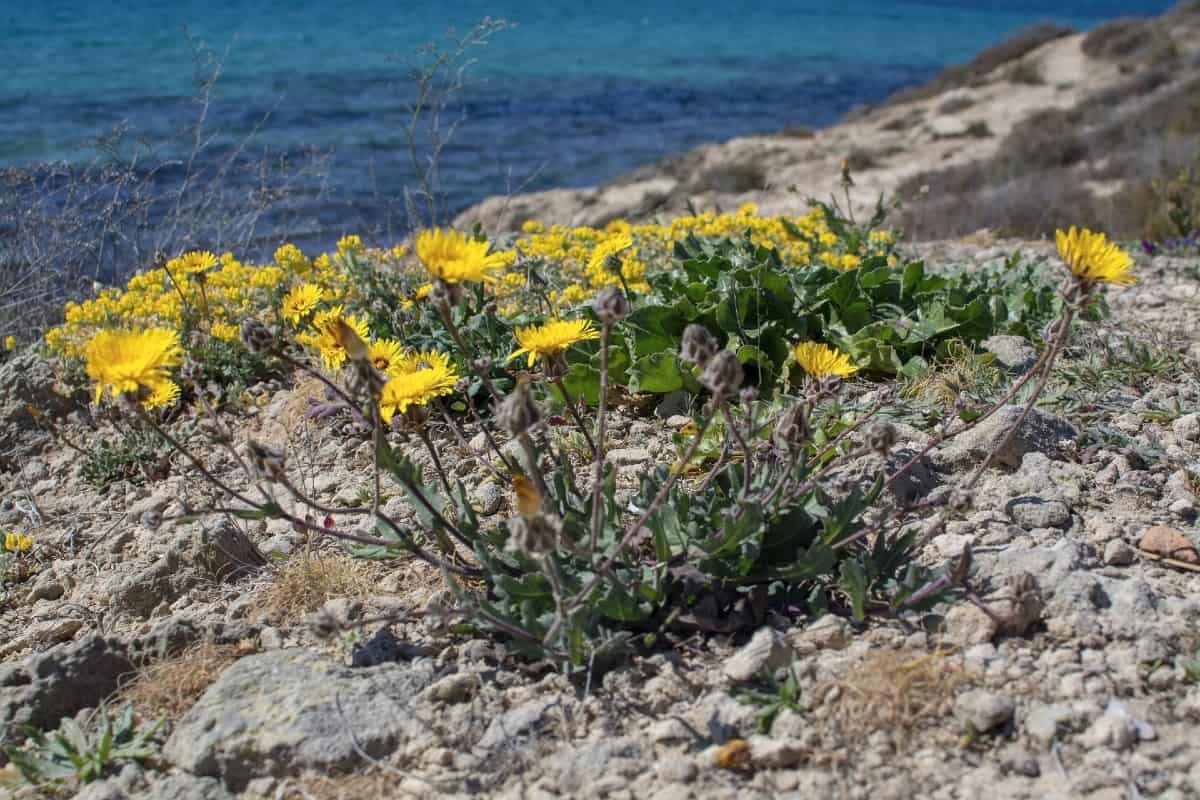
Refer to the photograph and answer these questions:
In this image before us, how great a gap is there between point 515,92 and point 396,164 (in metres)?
12.1

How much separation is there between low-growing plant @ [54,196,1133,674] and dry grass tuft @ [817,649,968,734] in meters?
0.18

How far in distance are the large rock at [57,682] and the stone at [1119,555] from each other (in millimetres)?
2562

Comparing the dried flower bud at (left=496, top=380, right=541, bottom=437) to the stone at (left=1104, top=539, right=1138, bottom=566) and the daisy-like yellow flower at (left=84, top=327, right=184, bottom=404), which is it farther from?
the stone at (left=1104, top=539, right=1138, bottom=566)

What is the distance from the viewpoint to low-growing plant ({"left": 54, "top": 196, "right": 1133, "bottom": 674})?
92.9 inches

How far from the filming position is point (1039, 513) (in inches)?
119

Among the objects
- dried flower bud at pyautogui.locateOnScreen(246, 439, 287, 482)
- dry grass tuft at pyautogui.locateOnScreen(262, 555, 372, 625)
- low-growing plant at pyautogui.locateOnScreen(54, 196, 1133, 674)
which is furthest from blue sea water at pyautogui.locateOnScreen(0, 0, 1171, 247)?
dried flower bud at pyautogui.locateOnScreen(246, 439, 287, 482)

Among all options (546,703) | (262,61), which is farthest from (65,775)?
(262,61)

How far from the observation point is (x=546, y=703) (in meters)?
2.45

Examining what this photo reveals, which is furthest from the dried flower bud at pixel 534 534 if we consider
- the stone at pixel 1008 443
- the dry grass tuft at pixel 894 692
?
the stone at pixel 1008 443

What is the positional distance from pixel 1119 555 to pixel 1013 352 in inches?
51.3

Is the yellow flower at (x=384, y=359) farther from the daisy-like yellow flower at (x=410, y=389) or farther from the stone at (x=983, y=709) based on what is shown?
the stone at (x=983, y=709)

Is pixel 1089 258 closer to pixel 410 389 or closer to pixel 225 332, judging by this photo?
pixel 410 389

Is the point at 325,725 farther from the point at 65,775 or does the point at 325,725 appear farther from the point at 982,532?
the point at 982,532

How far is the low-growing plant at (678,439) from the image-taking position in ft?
7.74
